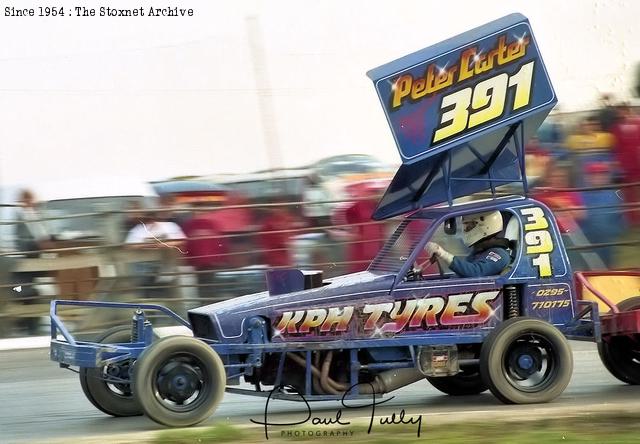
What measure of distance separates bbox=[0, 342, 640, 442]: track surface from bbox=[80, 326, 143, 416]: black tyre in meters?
0.08

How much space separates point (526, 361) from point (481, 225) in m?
0.97

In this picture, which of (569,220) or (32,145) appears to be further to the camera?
(32,145)

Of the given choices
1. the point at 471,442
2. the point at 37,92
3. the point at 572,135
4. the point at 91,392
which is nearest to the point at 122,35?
the point at 37,92

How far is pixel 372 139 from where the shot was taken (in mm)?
15539

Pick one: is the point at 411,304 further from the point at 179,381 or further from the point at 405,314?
the point at 179,381

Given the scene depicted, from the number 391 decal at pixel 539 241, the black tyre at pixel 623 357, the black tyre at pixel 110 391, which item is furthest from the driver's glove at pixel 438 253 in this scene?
the black tyre at pixel 110 391

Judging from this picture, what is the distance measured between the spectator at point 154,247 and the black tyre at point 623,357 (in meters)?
5.46

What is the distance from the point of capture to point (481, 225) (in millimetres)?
8086

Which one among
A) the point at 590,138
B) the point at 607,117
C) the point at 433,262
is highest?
the point at 607,117

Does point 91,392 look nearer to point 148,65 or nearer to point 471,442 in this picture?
point 471,442

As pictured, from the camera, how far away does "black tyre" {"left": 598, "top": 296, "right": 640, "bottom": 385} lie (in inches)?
345

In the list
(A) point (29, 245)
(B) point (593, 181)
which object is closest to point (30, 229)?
(A) point (29, 245)

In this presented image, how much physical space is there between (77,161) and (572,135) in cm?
627
